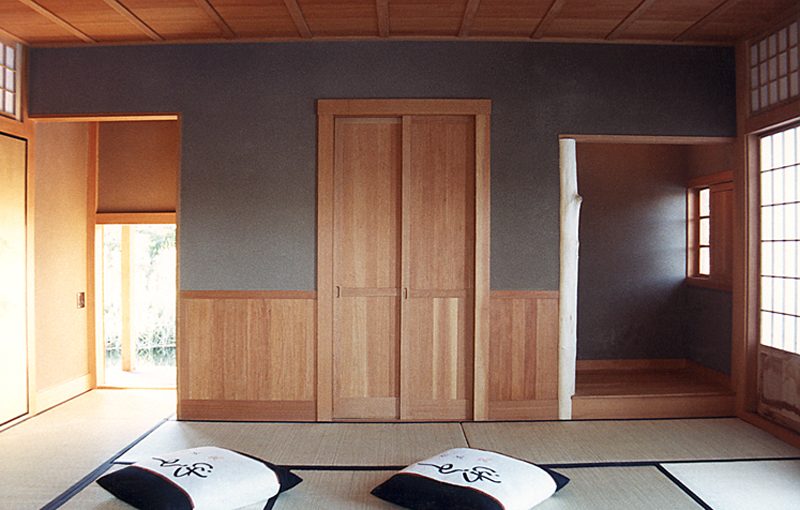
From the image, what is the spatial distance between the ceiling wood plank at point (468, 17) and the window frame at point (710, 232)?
261 cm

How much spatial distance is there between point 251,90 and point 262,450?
259cm

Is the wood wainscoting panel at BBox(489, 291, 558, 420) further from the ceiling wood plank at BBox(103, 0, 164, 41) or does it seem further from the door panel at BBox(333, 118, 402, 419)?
the ceiling wood plank at BBox(103, 0, 164, 41)

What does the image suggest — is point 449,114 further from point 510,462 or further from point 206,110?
point 510,462

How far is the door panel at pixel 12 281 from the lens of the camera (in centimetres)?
435

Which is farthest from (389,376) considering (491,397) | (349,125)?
(349,125)

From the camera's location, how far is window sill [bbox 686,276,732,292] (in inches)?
204

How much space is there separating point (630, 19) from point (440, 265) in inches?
84.7

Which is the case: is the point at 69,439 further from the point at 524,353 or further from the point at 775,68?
the point at 775,68

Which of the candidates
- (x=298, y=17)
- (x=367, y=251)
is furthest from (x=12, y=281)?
(x=298, y=17)

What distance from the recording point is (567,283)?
14.8 feet

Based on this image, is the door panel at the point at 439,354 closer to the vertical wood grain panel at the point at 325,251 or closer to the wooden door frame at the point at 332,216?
the wooden door frame at the point at 332,216

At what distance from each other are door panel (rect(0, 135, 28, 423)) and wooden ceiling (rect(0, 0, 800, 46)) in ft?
3.18

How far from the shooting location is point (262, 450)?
12.4ft

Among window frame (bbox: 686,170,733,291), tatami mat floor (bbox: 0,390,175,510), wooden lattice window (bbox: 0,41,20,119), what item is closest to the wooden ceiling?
wooden lattice window (bbox: 0,41,20,119)
